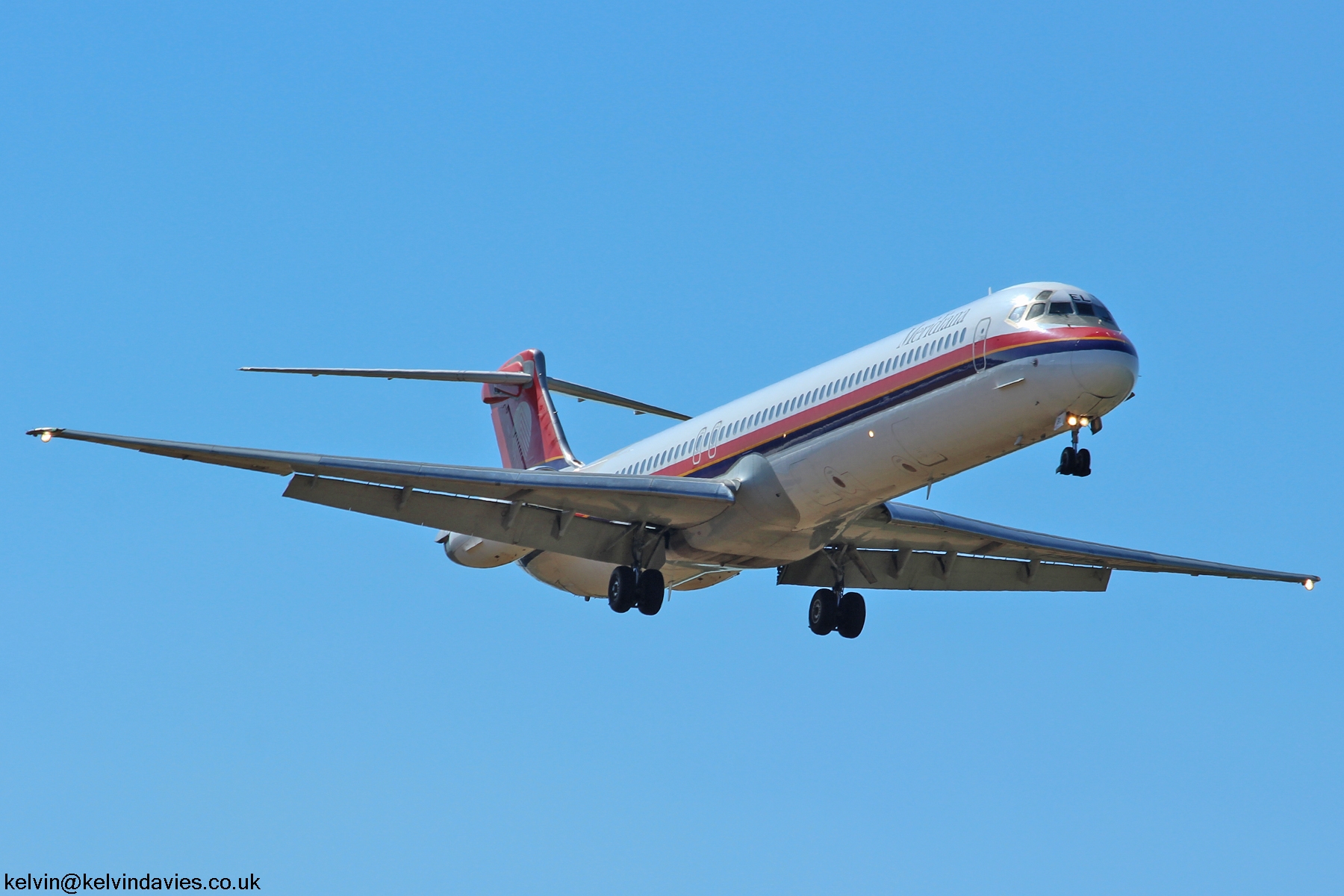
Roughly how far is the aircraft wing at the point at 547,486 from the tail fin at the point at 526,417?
25.5 ft

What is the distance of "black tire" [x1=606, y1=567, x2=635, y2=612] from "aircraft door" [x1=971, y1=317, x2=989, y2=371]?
7.93m

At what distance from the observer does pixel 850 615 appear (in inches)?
1357

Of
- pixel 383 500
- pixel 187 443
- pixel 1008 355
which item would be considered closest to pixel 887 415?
pixel 1008 355

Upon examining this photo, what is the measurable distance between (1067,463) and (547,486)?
906cm

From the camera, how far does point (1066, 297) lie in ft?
A: 92.1

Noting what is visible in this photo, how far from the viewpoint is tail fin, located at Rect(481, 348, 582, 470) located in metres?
39.9

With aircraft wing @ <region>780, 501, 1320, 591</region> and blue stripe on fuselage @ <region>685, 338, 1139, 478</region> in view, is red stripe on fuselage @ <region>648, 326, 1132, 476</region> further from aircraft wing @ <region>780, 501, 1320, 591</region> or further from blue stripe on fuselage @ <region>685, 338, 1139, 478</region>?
aircraft wing @ <region>780, 501, 1320, 591</region>

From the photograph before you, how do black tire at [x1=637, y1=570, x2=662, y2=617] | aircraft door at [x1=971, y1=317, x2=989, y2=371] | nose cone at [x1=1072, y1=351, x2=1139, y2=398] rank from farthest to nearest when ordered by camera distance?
1. black tire at [x1=637, y1=570, x2=662, y2=617]
2. aircraft door at [x1=971, y1=317, x2=989, y2=371]
3. nose cone at [x1=1072, y1=351, x2=1139, y2=398]

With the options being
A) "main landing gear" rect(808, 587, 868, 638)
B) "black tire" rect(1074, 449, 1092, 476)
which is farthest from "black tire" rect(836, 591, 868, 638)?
"black tire" rect(1074, 449, 1092, 476)

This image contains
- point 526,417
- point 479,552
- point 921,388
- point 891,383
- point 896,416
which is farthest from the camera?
point 526,417

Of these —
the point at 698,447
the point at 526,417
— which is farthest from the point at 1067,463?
the point at 526,417

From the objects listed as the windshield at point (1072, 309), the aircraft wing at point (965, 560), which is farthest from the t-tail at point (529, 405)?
the windshield at point (1072, 309)

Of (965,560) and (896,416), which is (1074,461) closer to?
(896,416)

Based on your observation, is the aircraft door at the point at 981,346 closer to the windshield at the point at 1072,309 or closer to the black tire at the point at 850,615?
the windshield at the point at 1072,309
